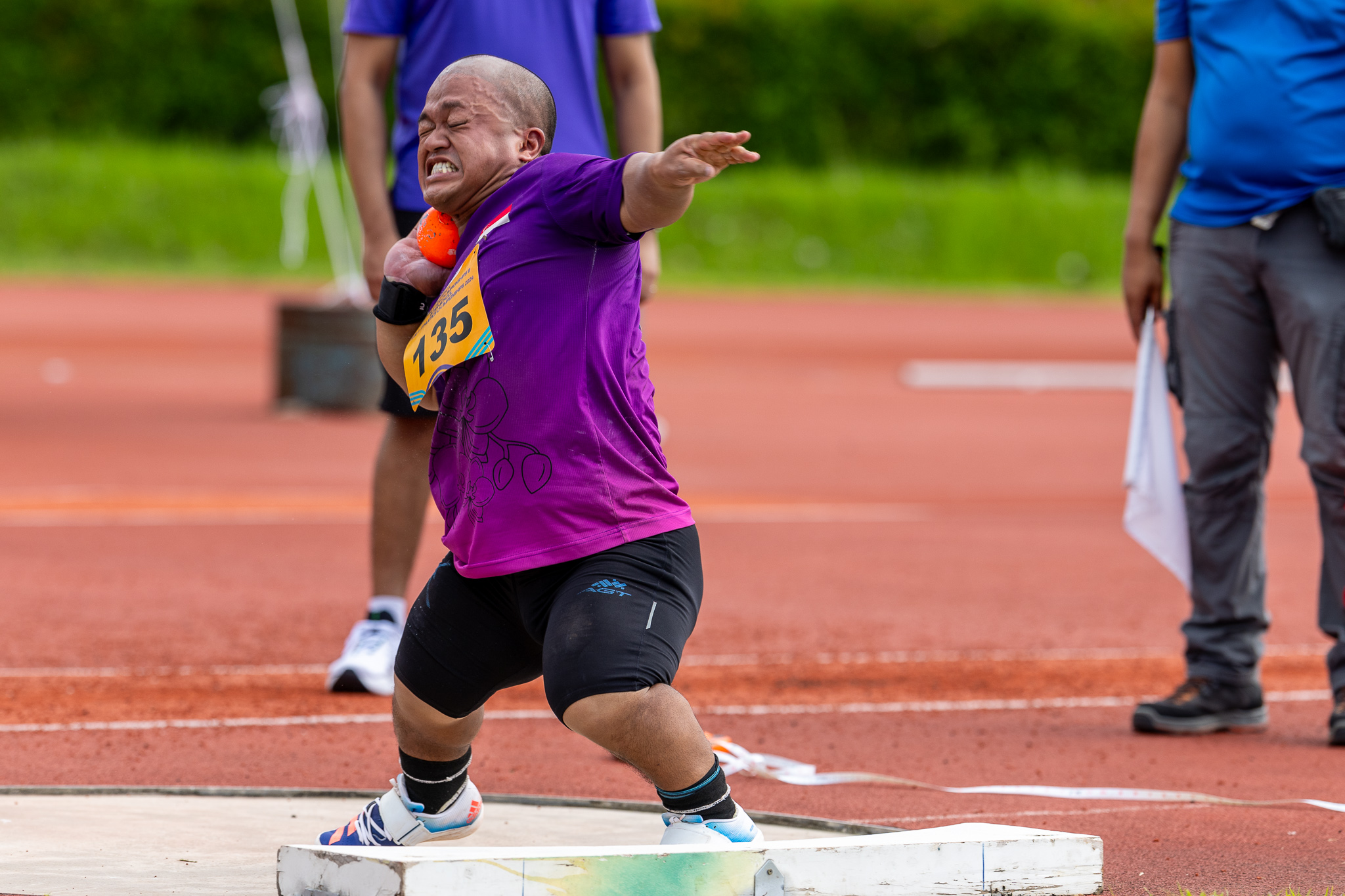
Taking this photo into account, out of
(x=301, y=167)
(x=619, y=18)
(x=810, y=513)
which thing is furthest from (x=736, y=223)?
(x=619, y=18)

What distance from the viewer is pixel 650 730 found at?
2770 millimetres

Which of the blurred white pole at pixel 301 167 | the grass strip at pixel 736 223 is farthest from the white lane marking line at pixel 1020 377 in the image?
the blurred white pole at pixel 301 167

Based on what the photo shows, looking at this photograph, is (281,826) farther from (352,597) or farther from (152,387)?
(152,387)

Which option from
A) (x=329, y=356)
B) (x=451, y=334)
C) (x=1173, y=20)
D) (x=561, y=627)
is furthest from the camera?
(x=329, y=356)

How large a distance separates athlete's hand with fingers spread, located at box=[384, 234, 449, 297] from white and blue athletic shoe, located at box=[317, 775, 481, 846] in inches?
33.6

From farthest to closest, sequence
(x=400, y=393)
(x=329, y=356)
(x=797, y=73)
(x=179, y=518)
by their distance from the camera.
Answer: (x=797, y=73), (x=329, y=356), (x=179, y=518), (x=400, y=393)

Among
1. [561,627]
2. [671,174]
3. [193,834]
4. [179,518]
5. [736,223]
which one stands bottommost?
[736,223]

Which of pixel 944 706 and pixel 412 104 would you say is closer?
pixel 412 104

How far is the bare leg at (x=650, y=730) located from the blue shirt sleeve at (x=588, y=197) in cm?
72

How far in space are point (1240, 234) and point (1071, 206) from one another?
24.8m

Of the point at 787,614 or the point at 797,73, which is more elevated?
the point at 787,614

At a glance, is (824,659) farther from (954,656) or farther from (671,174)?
(671,174)

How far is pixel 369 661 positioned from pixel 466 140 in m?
2.06

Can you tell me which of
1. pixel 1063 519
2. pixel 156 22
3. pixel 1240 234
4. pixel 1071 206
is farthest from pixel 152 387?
pixel 1071 206
